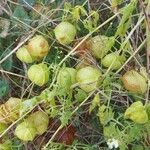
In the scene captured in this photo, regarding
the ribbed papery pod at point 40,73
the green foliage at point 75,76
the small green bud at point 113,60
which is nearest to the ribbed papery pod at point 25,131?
the green foliage at point 75,76

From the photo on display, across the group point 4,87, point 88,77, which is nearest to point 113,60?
point 88,77

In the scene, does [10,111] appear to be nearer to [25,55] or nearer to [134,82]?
[25,55]

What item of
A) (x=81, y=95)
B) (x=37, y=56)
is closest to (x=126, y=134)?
(x=81, y=95)

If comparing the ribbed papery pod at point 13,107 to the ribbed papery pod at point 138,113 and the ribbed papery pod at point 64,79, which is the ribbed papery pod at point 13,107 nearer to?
the ribbed papery pod at point 64,79

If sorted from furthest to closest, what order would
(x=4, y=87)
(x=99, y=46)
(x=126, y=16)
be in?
(x=4, y=87)
(x=99, y=46)
(x=126, y=16)

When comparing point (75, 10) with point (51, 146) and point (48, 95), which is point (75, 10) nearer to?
point (48, 95)
